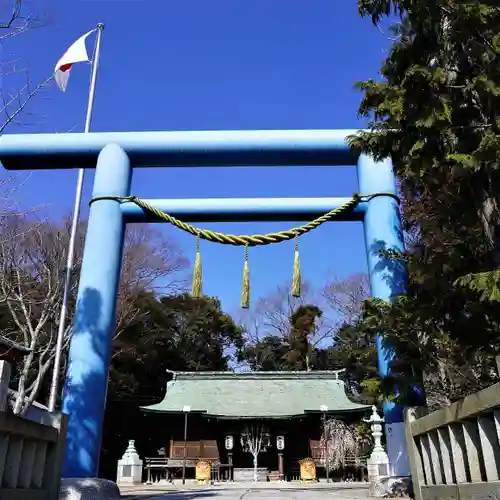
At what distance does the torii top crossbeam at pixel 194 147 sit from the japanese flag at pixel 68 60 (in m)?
2.64

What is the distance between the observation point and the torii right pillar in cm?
544

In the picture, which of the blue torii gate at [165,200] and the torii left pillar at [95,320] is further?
the blue torii gate at [165,200]

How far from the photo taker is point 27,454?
10.9 feet

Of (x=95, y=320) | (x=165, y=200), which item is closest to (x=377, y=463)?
(x=95, y=320)

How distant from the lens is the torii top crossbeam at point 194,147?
20.9 ft

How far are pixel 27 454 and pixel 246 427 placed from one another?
15.2 metres

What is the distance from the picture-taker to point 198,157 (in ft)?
21.2

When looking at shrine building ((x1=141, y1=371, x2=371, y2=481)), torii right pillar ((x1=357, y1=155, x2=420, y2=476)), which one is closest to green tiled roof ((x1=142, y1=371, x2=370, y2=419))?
shrine building ((x1=141, y1=371, x2=371, y2=481))

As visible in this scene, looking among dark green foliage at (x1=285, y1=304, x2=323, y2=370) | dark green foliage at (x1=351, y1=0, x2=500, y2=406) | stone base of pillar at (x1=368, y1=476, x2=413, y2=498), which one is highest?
dark green foliage at (x1=285, y1=304, x2=323, y2=370)

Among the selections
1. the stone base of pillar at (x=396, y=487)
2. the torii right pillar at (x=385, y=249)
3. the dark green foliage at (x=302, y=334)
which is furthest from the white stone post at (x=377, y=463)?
the dark green foliage at (x=302, y=334)

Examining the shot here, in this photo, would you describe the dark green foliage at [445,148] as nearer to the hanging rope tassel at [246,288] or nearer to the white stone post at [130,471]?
the hanging rope tassel at [246,288]

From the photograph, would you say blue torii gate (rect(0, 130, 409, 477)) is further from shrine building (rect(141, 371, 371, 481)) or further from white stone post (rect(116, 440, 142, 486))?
shrine building (rect(141, 371, 371, 481))

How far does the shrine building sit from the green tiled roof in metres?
0.03

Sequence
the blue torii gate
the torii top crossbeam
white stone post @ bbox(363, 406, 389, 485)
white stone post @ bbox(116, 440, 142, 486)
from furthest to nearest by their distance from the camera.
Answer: white stone post @ bbox(116, 440, 142, 486)
white stone post @ bbox(363, 406, 389, 485)
the torii top crossbeam
the blue torii gate
